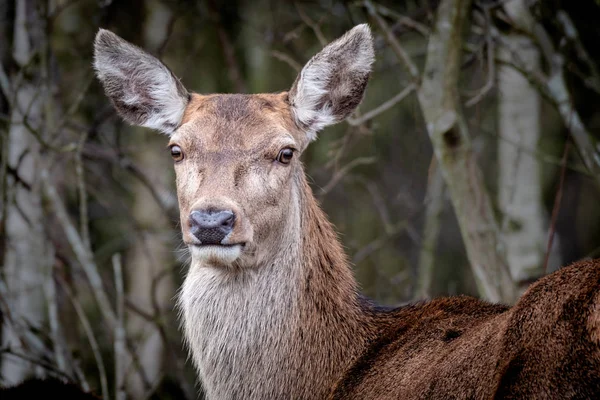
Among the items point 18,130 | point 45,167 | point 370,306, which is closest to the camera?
point 370,306

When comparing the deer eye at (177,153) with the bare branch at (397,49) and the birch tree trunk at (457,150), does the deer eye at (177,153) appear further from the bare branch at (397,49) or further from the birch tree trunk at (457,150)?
the bare branch at (397,49)

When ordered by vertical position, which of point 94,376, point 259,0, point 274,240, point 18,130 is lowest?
point 94,376

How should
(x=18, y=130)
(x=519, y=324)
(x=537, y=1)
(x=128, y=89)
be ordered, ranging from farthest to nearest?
(x=18, y=130)
(x=537, y=1)
(x=128, y=89)
(x=519, y=324)

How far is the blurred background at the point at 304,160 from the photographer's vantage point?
6723 millimetres

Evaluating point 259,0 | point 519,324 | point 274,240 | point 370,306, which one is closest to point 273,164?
point 274,240

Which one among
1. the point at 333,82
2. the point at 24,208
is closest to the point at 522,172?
the point at 333,82

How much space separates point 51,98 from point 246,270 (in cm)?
369

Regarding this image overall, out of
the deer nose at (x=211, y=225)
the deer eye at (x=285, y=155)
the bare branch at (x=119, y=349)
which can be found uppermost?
the deer eye at (x=285, y=155)

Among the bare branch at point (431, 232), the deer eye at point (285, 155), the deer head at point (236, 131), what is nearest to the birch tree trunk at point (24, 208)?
the deer head at point (236, 131)

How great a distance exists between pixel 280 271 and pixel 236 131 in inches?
33.8

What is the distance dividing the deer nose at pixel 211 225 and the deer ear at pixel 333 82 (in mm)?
1194

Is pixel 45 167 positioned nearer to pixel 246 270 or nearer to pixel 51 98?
pixel 51 98

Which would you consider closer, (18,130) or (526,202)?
(18,130)

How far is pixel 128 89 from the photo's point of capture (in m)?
5.56
